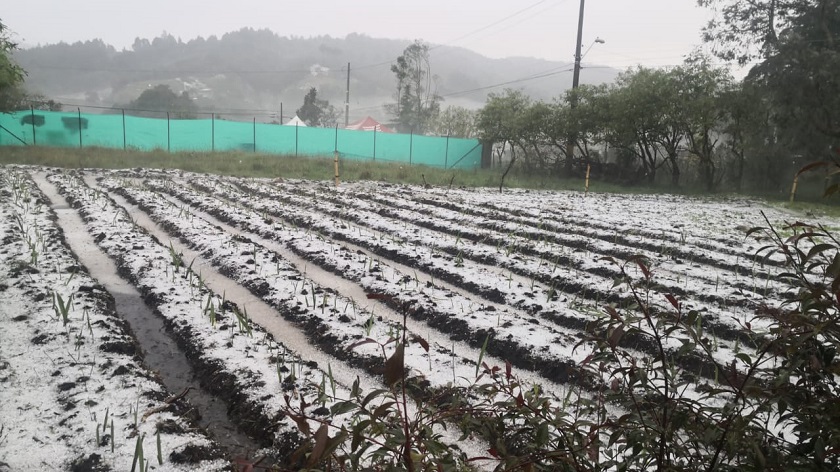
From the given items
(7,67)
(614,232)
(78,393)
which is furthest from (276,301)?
(7,67)

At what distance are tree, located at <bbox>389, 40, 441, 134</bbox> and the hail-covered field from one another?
3630 centimetres

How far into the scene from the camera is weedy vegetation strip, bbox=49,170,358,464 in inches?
93.9

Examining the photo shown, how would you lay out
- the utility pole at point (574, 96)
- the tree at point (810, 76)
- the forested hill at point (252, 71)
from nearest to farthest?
1. the tree at point (810, 76)
2. the utility pole at point (574, 96)
3. the forested hill at point (252, 71)

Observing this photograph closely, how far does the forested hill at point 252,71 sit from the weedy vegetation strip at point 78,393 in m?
95.4

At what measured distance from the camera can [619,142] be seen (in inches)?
707

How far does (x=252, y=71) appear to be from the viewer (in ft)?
425

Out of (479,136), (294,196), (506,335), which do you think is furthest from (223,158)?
(506,335)

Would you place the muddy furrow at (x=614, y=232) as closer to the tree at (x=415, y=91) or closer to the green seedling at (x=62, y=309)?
the green seedling at (x=62, y=309)

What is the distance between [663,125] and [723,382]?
1570 cm

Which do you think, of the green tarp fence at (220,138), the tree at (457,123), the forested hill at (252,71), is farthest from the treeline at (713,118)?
the forested hill at (252,71)

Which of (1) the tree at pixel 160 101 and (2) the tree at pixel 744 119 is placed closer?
(2) the tree at pixel 744 119

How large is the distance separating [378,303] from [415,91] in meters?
45.3

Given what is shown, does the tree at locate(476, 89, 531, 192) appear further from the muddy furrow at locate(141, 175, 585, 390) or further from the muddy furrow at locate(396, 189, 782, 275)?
the muddy furrow at locate(141, 175, 585, 390)

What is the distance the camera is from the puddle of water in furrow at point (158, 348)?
2.36 metres
